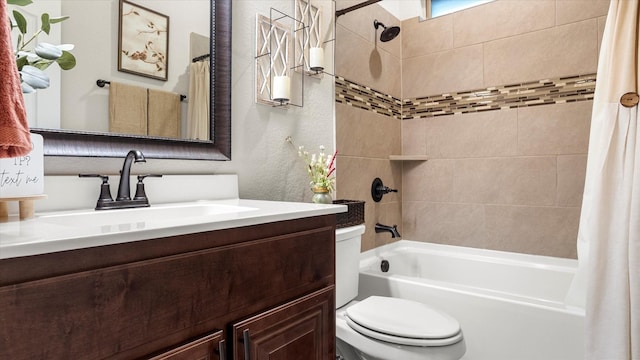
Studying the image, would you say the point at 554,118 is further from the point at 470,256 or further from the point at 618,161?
the point at 470,256

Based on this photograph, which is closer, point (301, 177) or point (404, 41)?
point (301, 177)

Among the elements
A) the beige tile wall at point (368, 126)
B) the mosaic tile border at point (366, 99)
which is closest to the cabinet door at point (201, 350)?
the beige tile wall at point (368, 126)

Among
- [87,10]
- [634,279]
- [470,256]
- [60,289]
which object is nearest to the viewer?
[60,289]

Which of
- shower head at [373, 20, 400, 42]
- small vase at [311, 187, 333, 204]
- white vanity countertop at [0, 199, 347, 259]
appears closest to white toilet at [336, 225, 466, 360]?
small vase at [311, 187, 333, 204]

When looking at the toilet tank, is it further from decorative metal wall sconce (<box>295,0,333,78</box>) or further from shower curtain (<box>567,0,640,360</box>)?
shower curtain (<box>567,0,640,360</box>)

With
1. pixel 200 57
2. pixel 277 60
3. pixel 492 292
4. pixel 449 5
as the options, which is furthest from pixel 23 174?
pixel 449 5

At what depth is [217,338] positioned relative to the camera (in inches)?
29.5

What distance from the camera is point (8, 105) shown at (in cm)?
57

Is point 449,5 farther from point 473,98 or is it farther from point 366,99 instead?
point 366,99

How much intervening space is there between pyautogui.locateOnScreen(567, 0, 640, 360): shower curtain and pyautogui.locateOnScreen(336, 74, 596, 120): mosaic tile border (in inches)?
24.6

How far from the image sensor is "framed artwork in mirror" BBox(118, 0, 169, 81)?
1176mm

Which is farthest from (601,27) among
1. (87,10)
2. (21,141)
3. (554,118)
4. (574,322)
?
(21,141)

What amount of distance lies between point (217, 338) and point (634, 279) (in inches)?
61.0

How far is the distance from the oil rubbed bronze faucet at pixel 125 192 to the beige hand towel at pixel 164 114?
17cm
